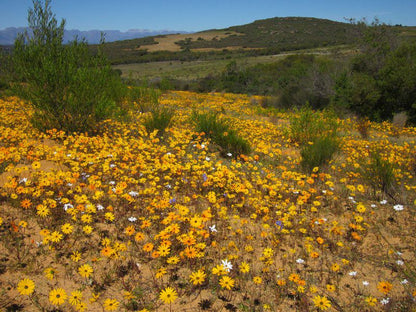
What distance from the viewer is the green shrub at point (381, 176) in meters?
4.43

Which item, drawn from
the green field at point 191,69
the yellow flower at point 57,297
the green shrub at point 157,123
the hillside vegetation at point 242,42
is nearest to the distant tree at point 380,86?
the green shrub at point 157,123

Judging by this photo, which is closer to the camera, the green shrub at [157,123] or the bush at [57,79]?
the bush at [57,79]

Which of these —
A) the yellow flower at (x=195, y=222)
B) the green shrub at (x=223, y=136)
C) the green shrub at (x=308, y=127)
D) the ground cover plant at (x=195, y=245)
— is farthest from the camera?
the green shrub at (x=308, y=127)

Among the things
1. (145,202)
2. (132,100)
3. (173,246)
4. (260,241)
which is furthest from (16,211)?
(132,100)

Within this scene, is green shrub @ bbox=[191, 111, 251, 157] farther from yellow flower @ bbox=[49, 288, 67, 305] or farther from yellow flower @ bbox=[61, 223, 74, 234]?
yellow flower @ bbox=[49, 288, 67, 305]

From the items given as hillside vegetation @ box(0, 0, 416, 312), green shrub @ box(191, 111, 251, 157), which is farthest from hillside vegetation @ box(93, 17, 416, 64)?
green shrub @ box(191, 111, 251, 157)

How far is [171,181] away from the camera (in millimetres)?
4492

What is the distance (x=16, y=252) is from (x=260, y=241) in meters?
2.58

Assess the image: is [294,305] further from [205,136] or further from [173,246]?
[205,136]

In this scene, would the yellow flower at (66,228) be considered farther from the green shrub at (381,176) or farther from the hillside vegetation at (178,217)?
the green shrub at (381,176)

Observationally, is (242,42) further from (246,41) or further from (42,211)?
(42,211)

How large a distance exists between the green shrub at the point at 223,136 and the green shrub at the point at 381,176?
7.66 feet

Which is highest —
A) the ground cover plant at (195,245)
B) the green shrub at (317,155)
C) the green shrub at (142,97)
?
the green shrub at (142,97)

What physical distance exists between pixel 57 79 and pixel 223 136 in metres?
3.79
